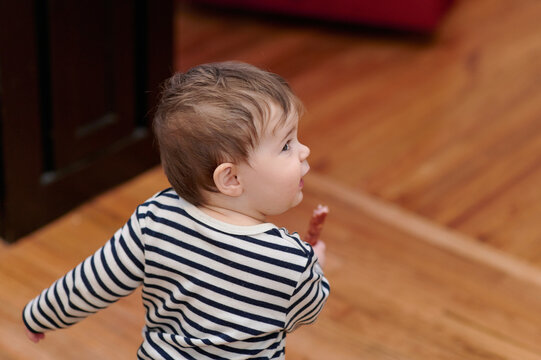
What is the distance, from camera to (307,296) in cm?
100

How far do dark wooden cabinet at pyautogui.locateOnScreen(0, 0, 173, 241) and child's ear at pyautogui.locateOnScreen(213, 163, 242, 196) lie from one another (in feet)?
2.78

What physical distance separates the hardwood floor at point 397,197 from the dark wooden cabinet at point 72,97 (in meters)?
0.07

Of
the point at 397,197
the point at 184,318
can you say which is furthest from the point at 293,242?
the point at 397,197

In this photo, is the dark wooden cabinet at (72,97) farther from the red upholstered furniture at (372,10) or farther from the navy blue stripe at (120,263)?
the red upholstered furniture at (372,10)

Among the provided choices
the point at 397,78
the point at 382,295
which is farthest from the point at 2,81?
the point at 397,78

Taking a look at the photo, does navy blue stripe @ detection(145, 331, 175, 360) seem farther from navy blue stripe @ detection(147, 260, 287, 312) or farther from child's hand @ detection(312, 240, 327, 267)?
child's hand @ detection(312, 240, 327, 267)

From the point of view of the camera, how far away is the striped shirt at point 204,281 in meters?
0.96

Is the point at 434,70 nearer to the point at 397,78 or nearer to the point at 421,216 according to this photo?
the point at 397,78

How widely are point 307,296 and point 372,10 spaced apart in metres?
2.12

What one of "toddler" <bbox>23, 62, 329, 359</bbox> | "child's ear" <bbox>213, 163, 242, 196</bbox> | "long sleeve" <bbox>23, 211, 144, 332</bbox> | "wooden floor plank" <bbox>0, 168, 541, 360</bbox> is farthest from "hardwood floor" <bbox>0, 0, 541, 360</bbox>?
"child's ear" <bbox>213, 163, 242, 196</bbox>

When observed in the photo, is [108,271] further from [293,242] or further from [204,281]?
[293,242]

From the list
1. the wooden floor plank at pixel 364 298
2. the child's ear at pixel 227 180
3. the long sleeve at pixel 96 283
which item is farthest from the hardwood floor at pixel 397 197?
the child's ear at pixel 227 180

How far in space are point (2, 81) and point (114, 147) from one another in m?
0.41

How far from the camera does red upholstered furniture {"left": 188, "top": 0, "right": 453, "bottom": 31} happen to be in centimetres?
290
